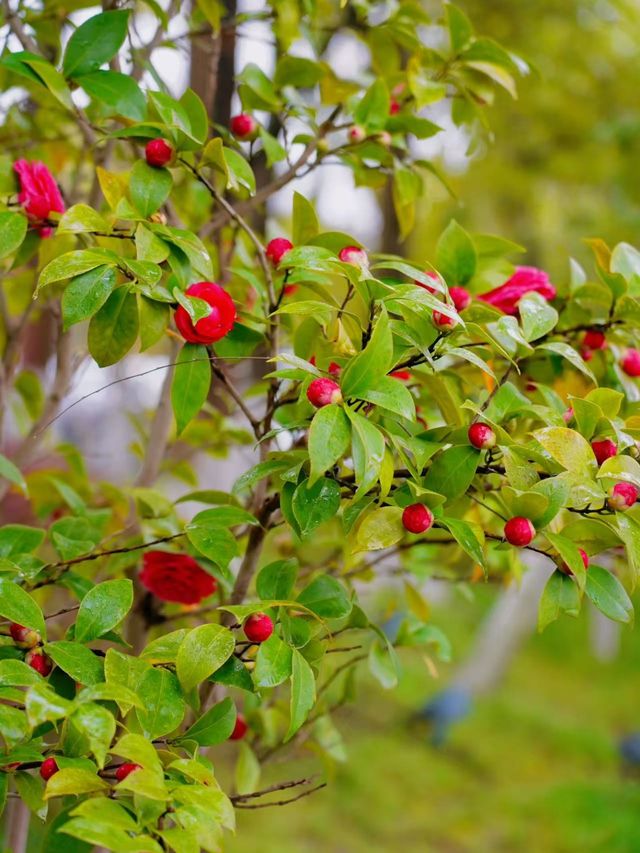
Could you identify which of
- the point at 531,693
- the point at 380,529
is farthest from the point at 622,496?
the point at 531,693

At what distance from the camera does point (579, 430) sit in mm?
676

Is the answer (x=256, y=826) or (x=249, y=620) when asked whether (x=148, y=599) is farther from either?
(x=256, y=826)

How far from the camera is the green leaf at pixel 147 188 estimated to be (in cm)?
73

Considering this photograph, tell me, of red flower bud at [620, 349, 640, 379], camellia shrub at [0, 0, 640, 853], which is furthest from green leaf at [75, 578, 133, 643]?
red flower bud at [620, 349, 640, 379]

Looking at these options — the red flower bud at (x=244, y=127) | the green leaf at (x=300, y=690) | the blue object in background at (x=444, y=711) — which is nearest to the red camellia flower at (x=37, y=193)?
the red flower bud at (x=244, y=127)

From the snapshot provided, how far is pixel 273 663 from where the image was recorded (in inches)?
24.4

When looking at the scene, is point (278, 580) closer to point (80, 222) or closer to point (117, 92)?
point (80, 222)

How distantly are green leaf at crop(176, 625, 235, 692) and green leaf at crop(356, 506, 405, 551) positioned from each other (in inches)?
4.9

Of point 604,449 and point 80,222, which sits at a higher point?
point 80,222

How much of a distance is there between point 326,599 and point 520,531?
0.18m

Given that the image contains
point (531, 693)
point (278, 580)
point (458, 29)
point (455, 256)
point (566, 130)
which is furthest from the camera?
point (566, 130)

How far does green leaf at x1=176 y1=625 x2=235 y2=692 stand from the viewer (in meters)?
0.62

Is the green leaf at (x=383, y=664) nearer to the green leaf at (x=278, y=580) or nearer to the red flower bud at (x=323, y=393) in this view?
the green leaf at (x=278, y=580)

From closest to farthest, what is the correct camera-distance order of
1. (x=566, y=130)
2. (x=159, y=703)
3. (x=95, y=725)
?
(x=95, y=725), (x=159, y=703), (x=566, y=130)
